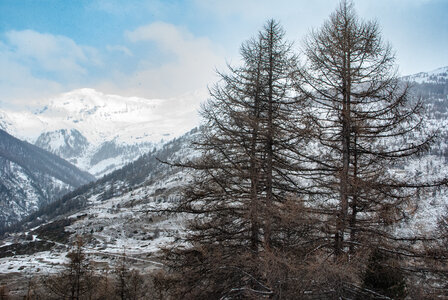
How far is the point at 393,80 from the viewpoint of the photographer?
838cm

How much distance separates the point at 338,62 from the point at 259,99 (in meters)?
2.79

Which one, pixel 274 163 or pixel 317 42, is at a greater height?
pixel 317 42

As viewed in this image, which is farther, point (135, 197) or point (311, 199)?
point (135, 197)

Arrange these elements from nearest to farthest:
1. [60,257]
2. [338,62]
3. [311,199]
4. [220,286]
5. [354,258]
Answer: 1. [354,258]
2. [220,286]
3. [338,62]
4. [311,199]
5. [60,257]

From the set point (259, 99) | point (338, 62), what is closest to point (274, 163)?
point (259, 99)

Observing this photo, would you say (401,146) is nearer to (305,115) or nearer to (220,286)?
(305,115)

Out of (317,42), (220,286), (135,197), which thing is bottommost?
(135,197)

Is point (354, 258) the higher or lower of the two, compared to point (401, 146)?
lower

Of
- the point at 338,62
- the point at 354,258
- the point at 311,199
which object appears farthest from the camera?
the point at 311,199

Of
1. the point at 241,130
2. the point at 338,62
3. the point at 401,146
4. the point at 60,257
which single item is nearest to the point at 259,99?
the point at 241,130

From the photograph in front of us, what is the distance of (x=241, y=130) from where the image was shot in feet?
33.1

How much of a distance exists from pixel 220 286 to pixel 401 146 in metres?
6.91

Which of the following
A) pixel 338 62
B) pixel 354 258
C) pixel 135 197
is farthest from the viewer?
pixel 135 197

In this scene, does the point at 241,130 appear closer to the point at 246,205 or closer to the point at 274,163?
the point at 274,163
